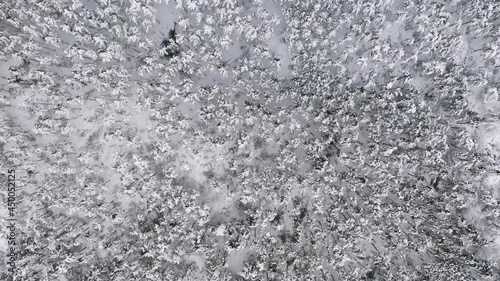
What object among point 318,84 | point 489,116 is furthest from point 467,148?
point 318,84

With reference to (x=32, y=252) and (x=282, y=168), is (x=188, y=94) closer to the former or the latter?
(x=282, y=168)

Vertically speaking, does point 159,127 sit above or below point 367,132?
above

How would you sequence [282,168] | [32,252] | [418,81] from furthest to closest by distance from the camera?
[418,81] → [282,168] → [32,252]

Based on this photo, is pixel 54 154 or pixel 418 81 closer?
pixel 54 154

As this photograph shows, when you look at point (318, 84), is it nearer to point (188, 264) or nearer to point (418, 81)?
point (418, 81)

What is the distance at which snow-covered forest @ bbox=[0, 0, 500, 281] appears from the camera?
43.1 m

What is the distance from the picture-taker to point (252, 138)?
46.5 metres

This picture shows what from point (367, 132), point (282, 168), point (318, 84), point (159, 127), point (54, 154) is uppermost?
point (54, 154)

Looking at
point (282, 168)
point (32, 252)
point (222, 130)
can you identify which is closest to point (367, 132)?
point (282, 168)

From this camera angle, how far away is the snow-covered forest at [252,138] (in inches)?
1695

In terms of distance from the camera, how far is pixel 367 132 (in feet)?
153

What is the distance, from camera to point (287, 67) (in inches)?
1891

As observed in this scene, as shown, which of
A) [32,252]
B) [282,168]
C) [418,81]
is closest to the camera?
[32,252]

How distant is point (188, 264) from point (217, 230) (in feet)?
22.1
